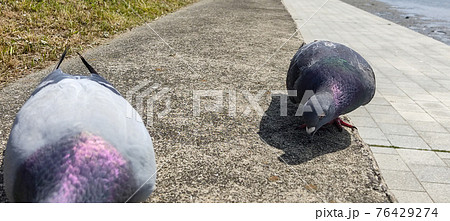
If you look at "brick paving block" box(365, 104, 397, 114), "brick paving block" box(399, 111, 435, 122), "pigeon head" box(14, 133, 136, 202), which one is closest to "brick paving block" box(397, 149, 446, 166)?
"brick paving block" box(399, 111, 435, 122)

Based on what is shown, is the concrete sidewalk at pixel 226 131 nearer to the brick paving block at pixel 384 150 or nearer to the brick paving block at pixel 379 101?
the brick paving block at pixel 384 150

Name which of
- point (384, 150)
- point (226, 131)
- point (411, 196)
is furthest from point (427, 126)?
point (226, 131)

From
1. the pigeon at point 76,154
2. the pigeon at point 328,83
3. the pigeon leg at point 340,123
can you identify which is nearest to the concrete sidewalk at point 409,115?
the pigeon leg at point 340,123

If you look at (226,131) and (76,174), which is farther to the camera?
(226,131)

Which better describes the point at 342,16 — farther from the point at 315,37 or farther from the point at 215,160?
the point at 215,160

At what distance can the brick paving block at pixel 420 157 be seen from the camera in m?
3.10

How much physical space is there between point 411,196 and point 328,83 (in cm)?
113

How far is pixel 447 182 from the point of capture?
282 centimetres

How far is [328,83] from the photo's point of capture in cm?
308

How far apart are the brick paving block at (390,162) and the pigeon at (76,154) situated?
2115mm

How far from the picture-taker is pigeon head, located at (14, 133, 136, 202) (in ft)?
5.43

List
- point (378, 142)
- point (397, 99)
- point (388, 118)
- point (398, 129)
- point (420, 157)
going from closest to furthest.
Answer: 1. point (420, 157)
2. point (378, 142)
3. point (398, 129)
4. point (388, 118)
5. point (397, 99)

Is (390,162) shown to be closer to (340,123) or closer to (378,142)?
(378,142)
